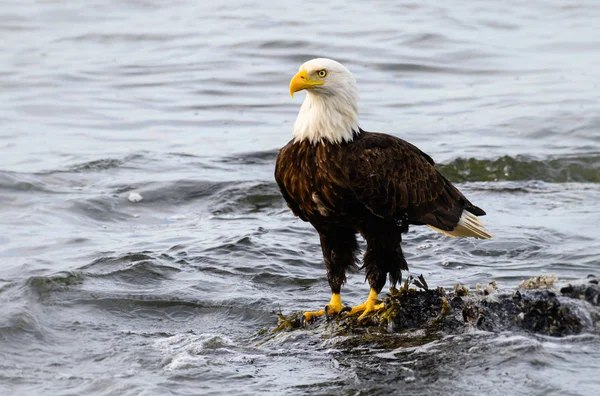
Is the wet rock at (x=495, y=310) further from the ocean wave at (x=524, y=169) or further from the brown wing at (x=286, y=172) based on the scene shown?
the ocean wave at (x=524, y=169)

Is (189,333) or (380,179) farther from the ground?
(380,179)

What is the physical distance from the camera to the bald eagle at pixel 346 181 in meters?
5.84

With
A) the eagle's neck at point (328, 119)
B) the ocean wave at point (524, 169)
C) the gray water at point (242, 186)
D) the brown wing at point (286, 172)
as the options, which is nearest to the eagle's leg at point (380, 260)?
the gray water at point (242, 186)

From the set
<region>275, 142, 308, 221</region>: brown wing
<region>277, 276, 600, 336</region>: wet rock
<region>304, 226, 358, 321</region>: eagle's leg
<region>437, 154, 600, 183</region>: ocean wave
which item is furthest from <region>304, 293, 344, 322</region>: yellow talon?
<region>437, 154, 600, 183</region>: ocean wave

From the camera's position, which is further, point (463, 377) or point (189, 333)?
point (189, 333)

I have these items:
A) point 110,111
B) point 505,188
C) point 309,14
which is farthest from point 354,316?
point 309,14

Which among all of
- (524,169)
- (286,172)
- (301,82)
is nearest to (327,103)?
(301,82)

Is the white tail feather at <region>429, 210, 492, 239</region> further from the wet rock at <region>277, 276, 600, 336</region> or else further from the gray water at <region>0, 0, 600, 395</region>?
the wet rock at <region>277, 276, 600, 336</region>

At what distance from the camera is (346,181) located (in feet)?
19.1

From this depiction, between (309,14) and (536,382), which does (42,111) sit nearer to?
(309,14)

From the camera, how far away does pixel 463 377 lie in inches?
204

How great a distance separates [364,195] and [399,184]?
329 millimetres

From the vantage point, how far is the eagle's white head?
588 cm

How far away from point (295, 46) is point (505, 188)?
8161mm
